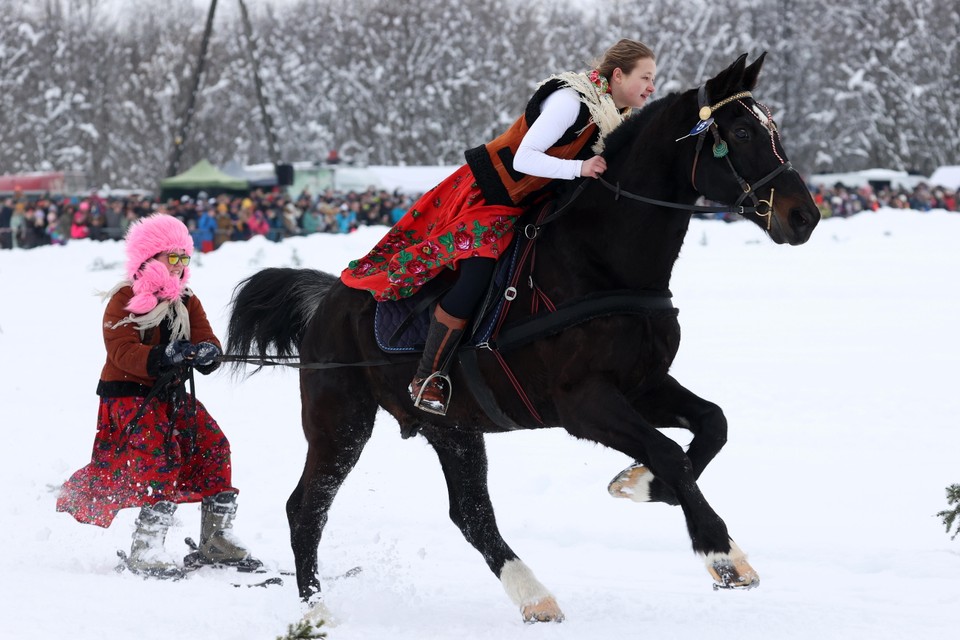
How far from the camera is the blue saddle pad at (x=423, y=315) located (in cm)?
533

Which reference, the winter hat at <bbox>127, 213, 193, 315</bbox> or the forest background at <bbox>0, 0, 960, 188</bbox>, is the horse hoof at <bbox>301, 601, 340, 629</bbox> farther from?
the forest background at <bbox>0, 0, 960, 188</bbox>

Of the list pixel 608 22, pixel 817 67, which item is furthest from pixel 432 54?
pixel 817 67

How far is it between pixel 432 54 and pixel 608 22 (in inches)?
514

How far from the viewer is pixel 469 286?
17.5 ft

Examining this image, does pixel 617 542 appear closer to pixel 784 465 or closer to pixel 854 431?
pixel 784 465

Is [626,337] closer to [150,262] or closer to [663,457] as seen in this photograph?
[663,457]

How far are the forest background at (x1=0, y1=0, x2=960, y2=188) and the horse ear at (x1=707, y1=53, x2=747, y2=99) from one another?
4868cm

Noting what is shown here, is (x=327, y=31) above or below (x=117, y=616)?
above

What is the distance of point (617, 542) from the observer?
7.02 meters

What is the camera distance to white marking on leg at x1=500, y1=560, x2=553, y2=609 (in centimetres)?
557

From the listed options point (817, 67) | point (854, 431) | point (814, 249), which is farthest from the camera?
point (817, 67)

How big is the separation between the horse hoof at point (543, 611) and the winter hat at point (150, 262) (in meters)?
2.67

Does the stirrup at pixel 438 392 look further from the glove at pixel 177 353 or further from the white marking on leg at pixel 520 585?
the glove at pixel 177 353

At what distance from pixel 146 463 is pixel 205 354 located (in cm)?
68
